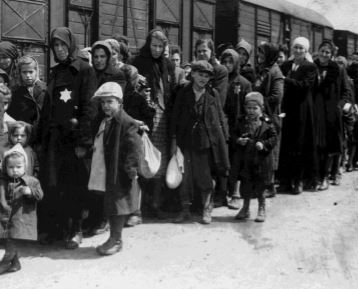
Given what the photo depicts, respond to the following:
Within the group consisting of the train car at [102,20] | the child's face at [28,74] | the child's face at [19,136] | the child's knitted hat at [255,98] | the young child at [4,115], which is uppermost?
the train car at [102,20]

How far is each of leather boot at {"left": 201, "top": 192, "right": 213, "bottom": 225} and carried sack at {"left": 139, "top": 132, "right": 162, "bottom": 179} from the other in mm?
749

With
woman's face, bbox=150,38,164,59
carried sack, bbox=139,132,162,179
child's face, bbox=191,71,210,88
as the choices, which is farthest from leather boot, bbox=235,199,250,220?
woman's face, bbox=150,38,164,59

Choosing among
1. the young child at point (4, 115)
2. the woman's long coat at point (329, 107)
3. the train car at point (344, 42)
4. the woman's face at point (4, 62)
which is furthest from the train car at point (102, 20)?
the train car at point (344, 42)

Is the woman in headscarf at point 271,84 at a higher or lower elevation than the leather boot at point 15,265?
higher

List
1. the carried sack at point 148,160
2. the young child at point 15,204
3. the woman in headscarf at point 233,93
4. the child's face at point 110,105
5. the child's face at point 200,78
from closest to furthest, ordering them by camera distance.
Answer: the young child at point 15,204 → the child's face at point 110,105 → the carried sack at point 148,160 → the child's face at point 200,78 → the woman in headscarf at point 233,93

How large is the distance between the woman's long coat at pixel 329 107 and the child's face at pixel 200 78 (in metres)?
2.47

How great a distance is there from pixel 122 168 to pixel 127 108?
3.62ft

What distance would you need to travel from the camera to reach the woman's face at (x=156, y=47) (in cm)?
618

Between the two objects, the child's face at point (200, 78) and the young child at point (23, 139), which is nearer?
the young child at point (23, 139)

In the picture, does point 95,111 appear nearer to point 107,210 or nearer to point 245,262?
point 107,210

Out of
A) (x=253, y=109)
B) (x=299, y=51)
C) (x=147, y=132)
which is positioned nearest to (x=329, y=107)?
(x=299, y=51)

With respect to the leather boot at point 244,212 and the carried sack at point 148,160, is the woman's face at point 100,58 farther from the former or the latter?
the leather boot at point 244,212

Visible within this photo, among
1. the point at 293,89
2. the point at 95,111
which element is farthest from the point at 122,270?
the point at 293,89

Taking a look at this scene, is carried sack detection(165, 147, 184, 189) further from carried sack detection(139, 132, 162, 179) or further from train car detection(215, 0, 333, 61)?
train car detection(215, 0, 333, 61)
